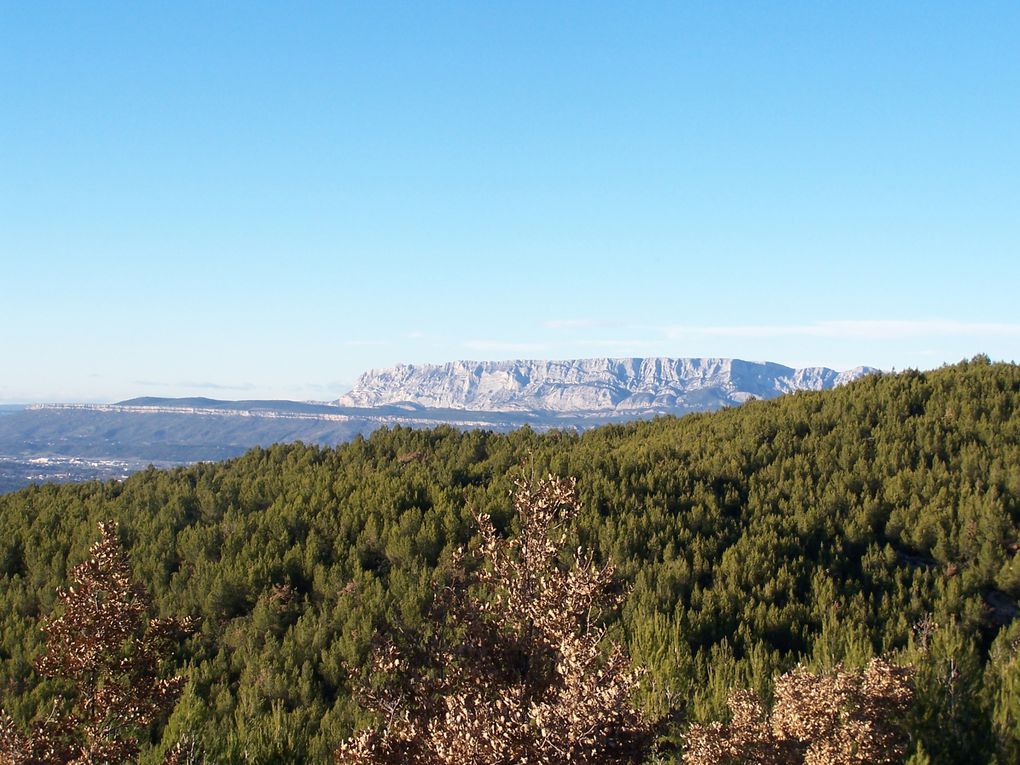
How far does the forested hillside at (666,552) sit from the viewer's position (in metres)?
30.9

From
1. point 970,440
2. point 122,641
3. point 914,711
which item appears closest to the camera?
point 122,641

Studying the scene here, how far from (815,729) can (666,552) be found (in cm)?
2642

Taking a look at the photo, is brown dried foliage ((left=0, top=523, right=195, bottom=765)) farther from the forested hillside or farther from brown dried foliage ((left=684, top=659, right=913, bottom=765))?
the forested hillside

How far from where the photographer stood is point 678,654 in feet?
107

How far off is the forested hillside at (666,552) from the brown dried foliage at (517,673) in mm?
14526

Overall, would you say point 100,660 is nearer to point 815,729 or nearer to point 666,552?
point 815,729

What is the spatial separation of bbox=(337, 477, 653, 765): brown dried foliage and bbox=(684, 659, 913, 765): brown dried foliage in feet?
16.7

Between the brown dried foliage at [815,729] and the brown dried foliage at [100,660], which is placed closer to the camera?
the brown dried foliage at [100,660]

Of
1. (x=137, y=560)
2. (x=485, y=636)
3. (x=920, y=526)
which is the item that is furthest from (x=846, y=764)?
(x=137, y=560)

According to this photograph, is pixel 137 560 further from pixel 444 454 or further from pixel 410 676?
pixel 410 676

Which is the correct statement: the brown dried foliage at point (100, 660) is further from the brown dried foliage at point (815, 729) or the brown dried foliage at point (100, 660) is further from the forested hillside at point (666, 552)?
the forested hillside at point (666, 552)

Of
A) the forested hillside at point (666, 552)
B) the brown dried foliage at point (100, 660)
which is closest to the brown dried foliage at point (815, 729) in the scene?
the forested hillside at point (666, 552)

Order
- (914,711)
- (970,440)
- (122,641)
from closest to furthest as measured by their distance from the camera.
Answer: (122,641)
(914,711)
(970,440)

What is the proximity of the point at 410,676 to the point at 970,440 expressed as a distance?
163 ft
